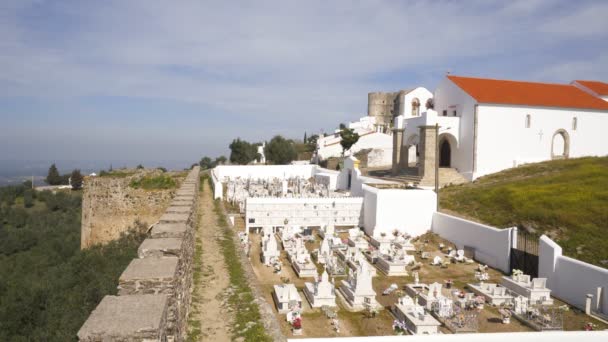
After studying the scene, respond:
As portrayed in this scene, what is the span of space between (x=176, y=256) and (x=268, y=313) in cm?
165

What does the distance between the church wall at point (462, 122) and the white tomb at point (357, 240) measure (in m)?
12.3

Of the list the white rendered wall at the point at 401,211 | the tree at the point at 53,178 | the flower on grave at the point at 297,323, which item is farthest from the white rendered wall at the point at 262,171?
the tree at the point at 53,178

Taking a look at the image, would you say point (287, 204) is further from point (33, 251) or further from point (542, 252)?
point (33, 251)

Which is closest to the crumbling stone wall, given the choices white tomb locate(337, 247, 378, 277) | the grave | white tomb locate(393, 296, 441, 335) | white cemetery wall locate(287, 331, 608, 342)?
the grave

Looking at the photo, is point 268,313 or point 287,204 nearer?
point 268,313

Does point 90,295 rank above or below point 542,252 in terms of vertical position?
below

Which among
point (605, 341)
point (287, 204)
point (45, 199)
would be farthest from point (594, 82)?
point (45, 199)

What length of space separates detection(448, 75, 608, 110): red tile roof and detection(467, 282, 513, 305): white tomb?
54.5ft

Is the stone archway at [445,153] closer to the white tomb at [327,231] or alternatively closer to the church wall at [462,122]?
the church wall at [462,122]

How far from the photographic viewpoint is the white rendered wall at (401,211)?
1577 cm

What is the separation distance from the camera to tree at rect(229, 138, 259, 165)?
2004 inches

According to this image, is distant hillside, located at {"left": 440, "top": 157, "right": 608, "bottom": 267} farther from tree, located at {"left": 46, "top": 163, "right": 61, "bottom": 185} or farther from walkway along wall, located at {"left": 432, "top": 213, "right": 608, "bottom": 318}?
tree, located at {"left": 46, "top": 163, "right": 61, "bottom": 185}

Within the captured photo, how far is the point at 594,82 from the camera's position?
32.6m

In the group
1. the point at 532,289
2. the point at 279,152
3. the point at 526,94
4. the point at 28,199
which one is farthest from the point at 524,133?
the point at 28,199
